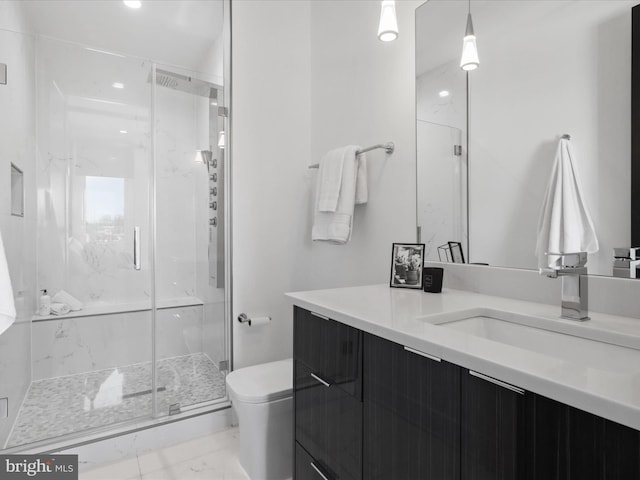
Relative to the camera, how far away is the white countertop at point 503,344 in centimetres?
57

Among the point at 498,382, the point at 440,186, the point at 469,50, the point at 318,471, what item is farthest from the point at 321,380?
the point at 469,50

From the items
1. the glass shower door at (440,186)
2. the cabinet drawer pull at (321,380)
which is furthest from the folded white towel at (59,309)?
the glass shower door at (440,186)

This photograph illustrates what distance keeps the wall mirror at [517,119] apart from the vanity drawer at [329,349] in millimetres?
660

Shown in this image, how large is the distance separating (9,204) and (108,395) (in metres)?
1.16

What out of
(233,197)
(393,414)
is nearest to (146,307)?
(233,197)

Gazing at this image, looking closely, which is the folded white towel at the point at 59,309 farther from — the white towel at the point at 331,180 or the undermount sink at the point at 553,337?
Result: the undermount sink at the point at 553,337

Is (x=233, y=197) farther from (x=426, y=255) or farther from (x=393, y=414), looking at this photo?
(x=393, y=414)

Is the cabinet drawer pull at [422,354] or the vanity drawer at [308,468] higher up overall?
the cabinet drawer pull at [422,354]

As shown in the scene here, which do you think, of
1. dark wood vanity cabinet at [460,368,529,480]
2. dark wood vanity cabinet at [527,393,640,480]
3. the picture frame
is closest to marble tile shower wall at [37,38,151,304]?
the picture frame

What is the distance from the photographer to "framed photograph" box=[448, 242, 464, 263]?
A: 153cm

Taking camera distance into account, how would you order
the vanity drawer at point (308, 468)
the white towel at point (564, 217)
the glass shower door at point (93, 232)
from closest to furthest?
the white towel at point (564, 217), the vanity drawer at point (308, 468), the glass shower door at point (93, 232)

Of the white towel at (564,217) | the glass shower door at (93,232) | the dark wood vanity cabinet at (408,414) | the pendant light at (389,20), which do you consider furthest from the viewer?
the glass shower door at (93,232)

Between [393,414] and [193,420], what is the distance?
1.57 meters

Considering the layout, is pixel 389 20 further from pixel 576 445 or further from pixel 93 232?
pixel 93 232
